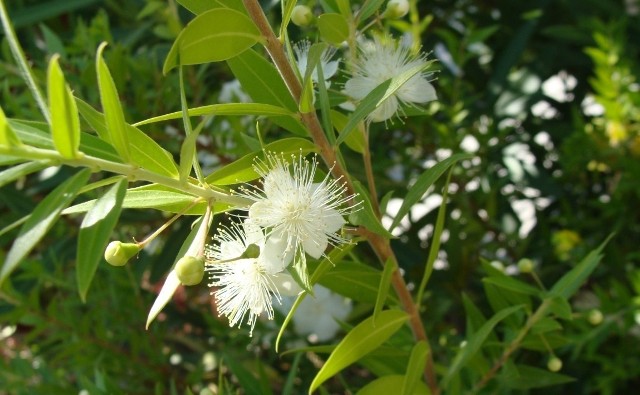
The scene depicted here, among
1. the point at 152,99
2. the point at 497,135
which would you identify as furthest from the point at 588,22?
the point at 152,99

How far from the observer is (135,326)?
4.18ft

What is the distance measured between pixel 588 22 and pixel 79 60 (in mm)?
865

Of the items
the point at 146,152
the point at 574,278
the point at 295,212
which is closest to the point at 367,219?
the point at 295,212

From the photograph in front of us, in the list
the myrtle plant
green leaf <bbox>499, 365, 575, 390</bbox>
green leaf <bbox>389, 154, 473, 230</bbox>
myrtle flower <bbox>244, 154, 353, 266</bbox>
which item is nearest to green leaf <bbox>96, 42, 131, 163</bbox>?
the myrtle plant

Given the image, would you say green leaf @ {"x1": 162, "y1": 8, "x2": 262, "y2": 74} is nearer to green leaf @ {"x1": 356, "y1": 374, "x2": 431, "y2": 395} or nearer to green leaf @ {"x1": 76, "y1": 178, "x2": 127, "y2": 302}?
green leaf @ {"x1": 76, "y1": 178, "x2": 127, "y2": 302}

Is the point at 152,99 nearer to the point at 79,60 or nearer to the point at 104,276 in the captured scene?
the point at 79,60

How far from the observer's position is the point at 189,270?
51 cm

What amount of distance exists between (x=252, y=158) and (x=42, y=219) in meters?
0.18

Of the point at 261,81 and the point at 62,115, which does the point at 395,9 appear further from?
the point at 62,115

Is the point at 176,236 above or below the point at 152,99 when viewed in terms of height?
below

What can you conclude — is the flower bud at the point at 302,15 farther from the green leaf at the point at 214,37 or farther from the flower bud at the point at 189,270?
the flower bud at the point at 189,270

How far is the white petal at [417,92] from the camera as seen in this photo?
0.74m

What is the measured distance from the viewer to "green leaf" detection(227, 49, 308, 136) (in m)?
0.62

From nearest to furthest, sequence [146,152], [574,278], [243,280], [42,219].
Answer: [42,219], [146,152], [243,280], [574,278]
